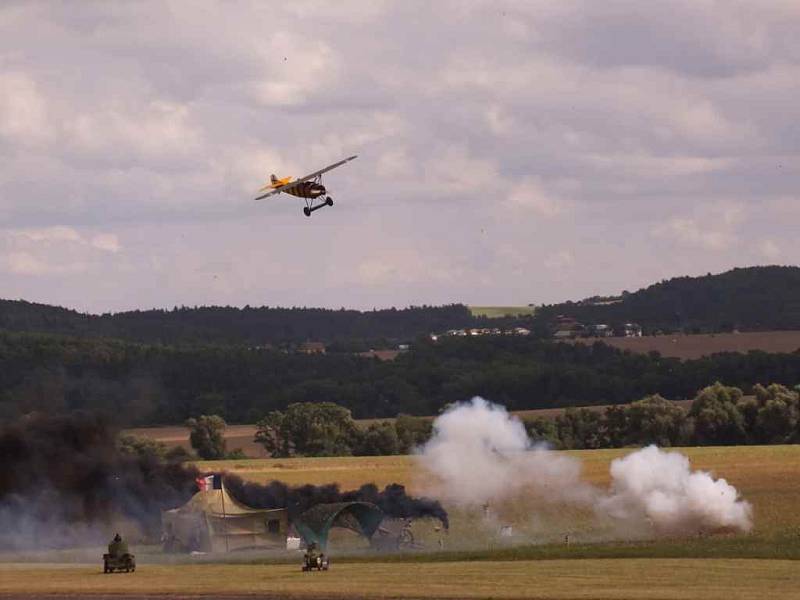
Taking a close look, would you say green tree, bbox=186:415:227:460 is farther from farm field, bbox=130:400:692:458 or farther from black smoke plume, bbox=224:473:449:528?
black smoke plume, bbox=224:473:449:528

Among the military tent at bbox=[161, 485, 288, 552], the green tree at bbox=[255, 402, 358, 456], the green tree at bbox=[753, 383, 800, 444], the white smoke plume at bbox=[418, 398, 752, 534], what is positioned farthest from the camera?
the green tree at bbox=[255, 402, 358, 456]

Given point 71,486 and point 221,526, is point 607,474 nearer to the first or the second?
point 221,526

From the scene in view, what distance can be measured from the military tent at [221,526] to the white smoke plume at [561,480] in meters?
10.7

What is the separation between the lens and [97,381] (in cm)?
11644

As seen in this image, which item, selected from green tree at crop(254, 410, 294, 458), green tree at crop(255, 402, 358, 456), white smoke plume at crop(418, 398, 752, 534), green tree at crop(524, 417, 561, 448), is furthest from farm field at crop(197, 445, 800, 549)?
green tree at crop(254, 410, 294, 458)

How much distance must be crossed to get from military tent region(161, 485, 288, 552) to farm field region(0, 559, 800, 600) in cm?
1132

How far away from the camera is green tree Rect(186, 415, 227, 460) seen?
549 ft

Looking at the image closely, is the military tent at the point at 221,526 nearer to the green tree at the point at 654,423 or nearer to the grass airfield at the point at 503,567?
the grass airfield at the point at 503,567

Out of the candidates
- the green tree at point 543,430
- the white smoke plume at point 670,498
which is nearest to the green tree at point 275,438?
the green tree at point 543,430

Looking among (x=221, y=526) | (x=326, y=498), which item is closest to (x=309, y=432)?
(x=326, y=498)

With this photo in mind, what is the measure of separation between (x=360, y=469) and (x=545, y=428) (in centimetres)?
3549

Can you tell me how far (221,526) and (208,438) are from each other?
258ft

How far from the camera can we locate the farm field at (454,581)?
61.6 m

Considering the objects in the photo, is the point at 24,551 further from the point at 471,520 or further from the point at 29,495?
the point at 471,520
